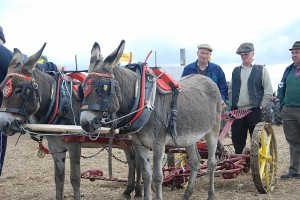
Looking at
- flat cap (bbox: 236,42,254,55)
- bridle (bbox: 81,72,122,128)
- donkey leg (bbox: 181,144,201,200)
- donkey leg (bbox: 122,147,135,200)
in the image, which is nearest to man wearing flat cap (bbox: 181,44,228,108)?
flat cap (bbox: 236,42,254,55)

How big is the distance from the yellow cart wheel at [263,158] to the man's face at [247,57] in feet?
4.12

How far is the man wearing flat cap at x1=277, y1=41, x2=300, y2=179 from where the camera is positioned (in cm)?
737

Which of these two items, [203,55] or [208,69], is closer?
[203,55]

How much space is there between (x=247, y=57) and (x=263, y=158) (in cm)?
182

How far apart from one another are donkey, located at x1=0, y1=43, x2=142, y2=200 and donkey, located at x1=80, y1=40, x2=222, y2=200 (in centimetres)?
69

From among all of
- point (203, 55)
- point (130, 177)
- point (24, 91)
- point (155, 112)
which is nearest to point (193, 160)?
point (130, 177)

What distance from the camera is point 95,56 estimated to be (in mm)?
4496

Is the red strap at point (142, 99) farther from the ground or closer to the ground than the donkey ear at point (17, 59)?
closer to the ground

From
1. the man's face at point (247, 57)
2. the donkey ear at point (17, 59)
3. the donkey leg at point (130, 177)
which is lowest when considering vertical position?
the donkey leg at point (130, 177)

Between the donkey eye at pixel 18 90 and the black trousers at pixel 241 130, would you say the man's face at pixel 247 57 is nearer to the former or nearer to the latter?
the black trousers at pixel 241 130

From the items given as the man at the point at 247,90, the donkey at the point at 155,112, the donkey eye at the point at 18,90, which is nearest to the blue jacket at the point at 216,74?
the man at the point at 247,90

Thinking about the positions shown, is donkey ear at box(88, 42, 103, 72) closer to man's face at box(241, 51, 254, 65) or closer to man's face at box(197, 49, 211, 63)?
man's face at box(197, 49, 211, 63)

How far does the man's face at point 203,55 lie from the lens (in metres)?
7.04

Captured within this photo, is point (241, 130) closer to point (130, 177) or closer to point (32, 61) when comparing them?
point (130, 177)
